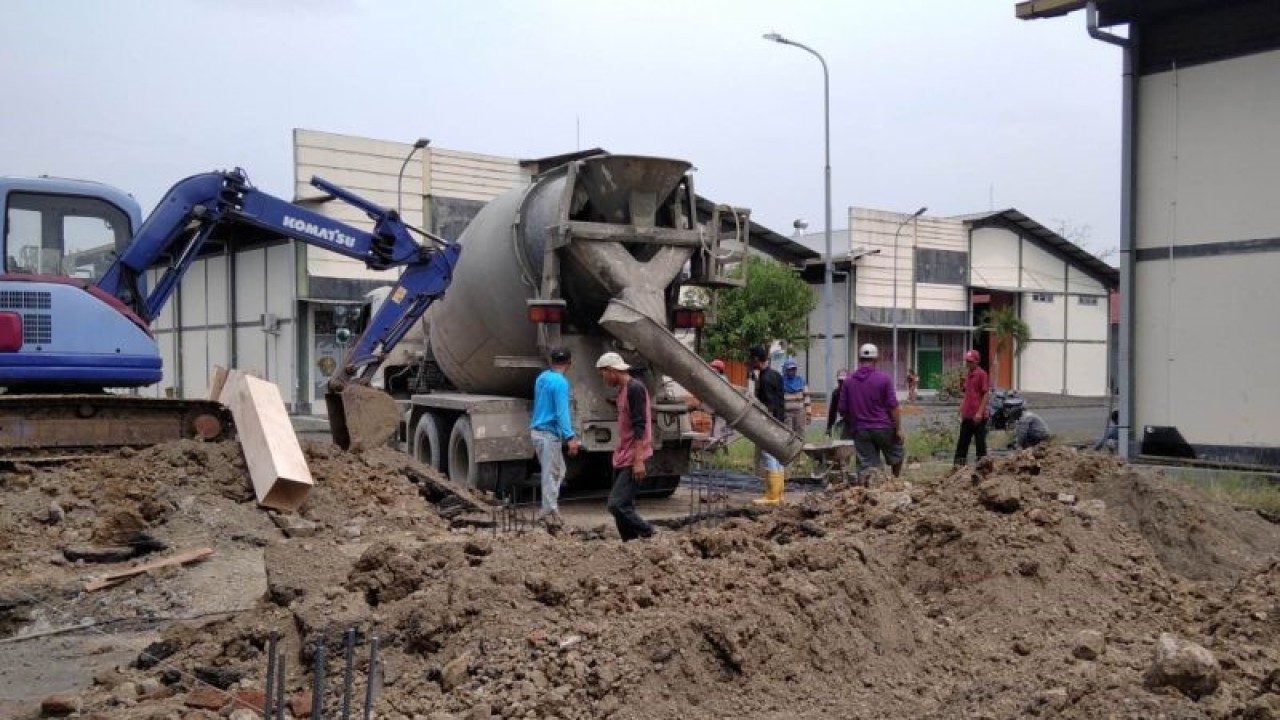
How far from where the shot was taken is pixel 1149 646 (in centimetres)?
547

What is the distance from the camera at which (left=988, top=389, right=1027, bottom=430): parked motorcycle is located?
68.2 ft

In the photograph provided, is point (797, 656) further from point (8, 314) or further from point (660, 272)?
point (8, 314)

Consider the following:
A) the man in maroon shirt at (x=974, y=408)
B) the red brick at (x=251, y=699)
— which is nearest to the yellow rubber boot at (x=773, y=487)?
the man in maroon shirt at (x=974, y=408)

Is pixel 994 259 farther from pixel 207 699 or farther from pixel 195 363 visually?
pixel 207 699

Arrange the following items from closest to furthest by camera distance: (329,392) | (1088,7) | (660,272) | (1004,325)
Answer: (660,272) → (329,392) → (1088,7) → (1004,325)

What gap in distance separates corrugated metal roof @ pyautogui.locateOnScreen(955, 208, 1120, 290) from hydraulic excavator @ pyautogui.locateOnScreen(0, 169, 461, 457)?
111ft

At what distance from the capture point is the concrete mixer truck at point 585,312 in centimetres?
1142

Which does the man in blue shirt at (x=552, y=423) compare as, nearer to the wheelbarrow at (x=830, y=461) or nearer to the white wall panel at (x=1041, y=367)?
the wheelbarrow at (x=830, y=461)

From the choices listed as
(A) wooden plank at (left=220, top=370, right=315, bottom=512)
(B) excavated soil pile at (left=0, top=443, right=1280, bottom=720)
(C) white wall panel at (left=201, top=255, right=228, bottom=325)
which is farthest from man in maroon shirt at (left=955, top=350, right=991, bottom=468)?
(C) white wall panel at (left=201, top=255, right=228, bottom=325)

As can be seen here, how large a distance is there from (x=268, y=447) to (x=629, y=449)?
11.1 ft

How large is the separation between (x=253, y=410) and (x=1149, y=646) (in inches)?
318

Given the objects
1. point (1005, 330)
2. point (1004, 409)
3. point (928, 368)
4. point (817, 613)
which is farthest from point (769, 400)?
point (1005, 330)

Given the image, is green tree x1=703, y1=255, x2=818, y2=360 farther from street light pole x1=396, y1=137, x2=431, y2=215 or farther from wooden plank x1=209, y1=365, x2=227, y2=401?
wooden plank x1=209, y1=365, x2=227, y2=401

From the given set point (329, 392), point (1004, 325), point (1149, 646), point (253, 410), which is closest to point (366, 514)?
point (253, 410)
